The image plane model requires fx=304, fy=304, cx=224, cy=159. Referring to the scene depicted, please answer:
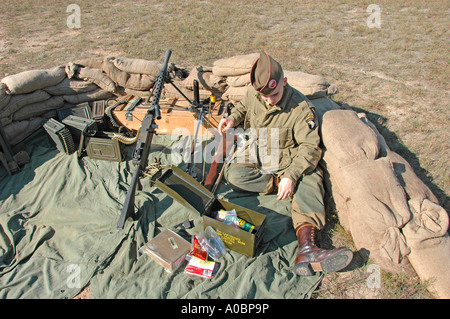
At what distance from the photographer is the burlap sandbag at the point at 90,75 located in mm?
5129

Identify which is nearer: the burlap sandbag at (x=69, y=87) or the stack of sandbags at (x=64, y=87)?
the stack of sandbags at (x=64, y=87)

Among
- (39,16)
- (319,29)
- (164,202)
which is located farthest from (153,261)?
(39,16)

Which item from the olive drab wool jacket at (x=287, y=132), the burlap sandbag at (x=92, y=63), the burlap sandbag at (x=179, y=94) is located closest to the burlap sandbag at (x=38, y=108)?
the burlap sandbag at (x=92, y=63)

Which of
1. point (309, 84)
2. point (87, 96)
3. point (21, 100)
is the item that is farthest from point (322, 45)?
point (21, 100)

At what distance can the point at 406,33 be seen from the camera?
29.4 feet

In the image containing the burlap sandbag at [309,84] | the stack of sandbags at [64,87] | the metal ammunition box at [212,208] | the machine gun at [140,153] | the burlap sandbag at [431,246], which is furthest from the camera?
the stack of sandbags at [64,87]

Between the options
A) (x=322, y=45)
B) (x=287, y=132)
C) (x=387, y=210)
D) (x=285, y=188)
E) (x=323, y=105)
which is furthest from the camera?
(x=322, y=45)

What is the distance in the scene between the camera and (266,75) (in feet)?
10.2

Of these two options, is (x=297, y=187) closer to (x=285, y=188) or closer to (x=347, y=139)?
(x=285, y=188)

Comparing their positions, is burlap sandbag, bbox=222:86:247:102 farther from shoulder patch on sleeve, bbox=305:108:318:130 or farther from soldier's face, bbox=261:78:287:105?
shoulder patch on sleeve, bbox=305:108:318:130

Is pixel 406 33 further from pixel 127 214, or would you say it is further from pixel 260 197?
pixel 127 214

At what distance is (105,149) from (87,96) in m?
1.38

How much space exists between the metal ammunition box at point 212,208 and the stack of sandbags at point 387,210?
3.10 feet

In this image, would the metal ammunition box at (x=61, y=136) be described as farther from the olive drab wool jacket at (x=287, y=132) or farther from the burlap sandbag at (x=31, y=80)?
the olive drab wool jacket at (x=287, y=132)
